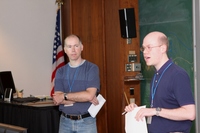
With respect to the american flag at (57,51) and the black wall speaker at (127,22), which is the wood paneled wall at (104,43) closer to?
the black wall speaker at (127,22)

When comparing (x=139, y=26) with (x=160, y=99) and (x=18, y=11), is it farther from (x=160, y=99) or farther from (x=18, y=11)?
(x=160, y=99)

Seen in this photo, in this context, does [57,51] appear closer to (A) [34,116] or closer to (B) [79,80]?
(A) [34,116]

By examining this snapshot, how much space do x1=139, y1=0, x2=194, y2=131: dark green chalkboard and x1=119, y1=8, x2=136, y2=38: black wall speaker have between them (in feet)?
1.89

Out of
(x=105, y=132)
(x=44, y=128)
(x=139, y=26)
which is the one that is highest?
(x=139, y=26)

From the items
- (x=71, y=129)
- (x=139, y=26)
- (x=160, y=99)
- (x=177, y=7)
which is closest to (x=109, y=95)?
(x=139, y=26)

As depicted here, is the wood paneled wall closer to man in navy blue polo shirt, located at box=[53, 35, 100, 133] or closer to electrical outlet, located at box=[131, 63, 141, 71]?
electrical outlet, located at box=[131, 63, 141, 71]

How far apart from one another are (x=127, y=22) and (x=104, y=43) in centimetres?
82

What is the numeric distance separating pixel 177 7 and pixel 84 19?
165cm

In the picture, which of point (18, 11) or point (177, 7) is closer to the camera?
point (177, 7)

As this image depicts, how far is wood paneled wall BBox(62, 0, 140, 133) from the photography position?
227 inches

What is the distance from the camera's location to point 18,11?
6629 mm

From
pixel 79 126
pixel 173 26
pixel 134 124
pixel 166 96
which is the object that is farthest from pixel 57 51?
pixel 166 96

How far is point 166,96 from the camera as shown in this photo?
2250 mm

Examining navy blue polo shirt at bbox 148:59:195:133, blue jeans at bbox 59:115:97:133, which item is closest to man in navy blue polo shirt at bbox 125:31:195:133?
navy blue polo shirt at bbox 148:59:195:133
